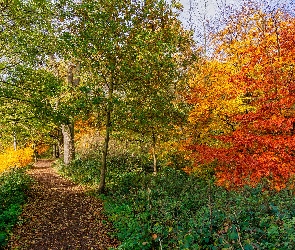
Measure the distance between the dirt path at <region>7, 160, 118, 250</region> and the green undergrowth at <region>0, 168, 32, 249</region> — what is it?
0.30 metres

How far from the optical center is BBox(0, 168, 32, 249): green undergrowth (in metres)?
9.70

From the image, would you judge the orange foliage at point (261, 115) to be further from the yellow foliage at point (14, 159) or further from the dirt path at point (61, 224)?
the yellow foliage at point (14, 159)

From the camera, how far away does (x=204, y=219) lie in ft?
22.6

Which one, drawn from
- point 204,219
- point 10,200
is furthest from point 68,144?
point 204,219

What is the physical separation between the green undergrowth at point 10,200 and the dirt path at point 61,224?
1.00 feet

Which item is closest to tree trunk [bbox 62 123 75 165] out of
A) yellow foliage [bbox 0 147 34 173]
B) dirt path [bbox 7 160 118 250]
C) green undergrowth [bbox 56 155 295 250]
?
yellow foliage [bbox 0 147 34 173]

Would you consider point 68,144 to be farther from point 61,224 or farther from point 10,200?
point 61,224

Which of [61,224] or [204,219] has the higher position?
[204,219]

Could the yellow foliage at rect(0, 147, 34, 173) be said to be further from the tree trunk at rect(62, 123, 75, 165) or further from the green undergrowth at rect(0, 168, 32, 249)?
the green undergrowth at rect(0, 168, 32, 249)

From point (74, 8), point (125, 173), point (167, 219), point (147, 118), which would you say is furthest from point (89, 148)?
point (167, 219)

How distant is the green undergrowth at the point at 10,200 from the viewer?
9696 mm

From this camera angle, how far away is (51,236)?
31.7 ft

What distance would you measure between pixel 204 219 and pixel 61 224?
634cm

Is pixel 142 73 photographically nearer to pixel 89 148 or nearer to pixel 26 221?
pixel 26 221
